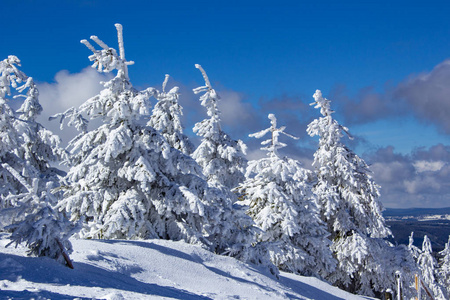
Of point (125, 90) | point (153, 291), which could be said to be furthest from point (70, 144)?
point (153, 291)

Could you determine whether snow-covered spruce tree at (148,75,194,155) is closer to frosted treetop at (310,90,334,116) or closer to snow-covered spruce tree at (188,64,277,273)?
snow-covered spruce tree at (188,64,277,273)

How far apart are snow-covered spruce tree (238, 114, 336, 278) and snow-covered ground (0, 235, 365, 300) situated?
6258mm

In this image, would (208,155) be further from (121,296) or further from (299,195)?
(121,296)

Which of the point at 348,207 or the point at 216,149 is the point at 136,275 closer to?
the point at 216,149

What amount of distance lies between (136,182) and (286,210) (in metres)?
8.42

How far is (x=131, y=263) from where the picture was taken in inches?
325

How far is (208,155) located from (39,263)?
1586cm

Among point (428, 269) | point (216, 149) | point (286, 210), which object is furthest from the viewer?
point (428, 269)

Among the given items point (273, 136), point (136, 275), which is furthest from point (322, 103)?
point (136, 275)

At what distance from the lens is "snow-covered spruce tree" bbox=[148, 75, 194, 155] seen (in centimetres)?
1945

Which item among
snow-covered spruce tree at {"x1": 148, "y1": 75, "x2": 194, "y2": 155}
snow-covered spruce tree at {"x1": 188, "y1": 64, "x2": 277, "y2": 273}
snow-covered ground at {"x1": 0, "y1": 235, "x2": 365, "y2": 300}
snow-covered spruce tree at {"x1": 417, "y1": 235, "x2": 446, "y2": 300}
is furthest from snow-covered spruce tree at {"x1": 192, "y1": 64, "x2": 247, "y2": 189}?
snow-covered spruce tree at {"x1": 417, "y1": 235, "x2": 446, "y2": 300}

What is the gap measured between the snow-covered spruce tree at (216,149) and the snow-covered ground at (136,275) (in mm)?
10547

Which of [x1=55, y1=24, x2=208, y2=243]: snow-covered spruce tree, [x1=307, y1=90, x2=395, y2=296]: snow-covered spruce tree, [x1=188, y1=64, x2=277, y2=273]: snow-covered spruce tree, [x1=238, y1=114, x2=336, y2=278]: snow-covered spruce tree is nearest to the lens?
[x1=55, y1=24, x2=208, y2=243]: snow-covered spruce tree

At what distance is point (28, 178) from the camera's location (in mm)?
15711
